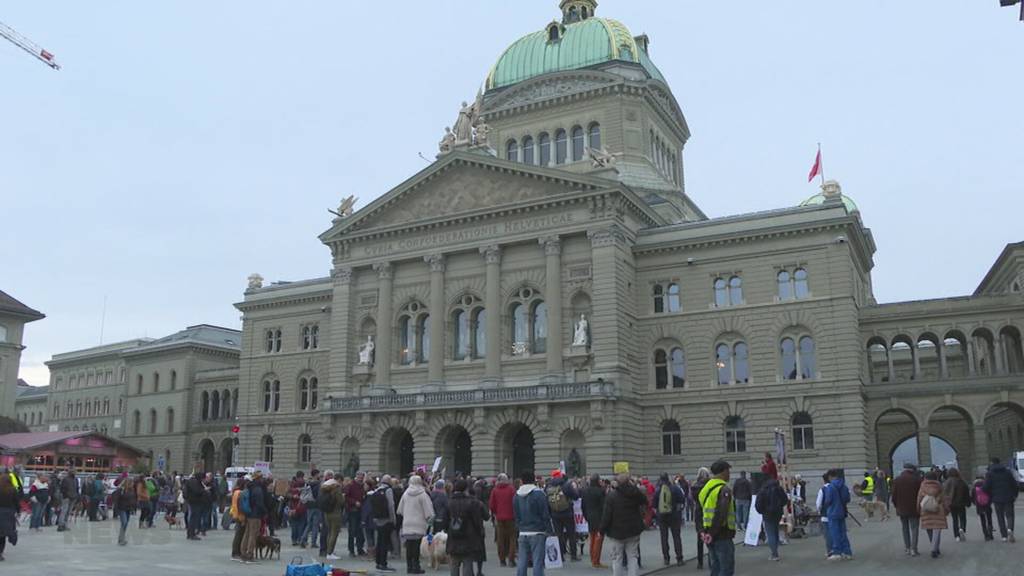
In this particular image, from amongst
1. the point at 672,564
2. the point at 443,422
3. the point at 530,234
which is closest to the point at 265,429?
the point at 443,422

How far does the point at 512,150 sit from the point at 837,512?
49.6 meters

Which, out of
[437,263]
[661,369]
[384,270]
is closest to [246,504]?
[661,369]

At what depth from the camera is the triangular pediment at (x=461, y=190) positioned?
5134 centimetres

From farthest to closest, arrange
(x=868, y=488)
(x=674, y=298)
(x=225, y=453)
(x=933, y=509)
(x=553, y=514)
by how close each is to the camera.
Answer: (x=225, y=453), (x=674, y=298), (x=868, y=488), (x=553, y=514), (x=933, y=509)

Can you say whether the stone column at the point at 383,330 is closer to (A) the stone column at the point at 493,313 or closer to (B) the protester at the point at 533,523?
(A) the stone column at the point at 493,313

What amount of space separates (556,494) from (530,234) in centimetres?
3072

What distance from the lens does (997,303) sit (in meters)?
49.9

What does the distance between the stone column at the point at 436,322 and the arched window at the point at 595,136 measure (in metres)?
16.0

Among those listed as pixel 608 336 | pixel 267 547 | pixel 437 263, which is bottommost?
pixel 267 547

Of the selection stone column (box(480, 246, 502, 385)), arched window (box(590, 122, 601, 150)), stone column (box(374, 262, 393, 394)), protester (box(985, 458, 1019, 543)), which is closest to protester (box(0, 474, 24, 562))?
protester (box(985, 458, 1019, 543))

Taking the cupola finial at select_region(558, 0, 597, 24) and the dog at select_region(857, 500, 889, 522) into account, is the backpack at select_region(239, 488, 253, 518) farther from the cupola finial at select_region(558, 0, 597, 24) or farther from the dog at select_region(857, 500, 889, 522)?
the cupola finial at select_region(558, 0, 597, 24)

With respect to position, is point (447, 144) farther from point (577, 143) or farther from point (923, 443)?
point (923, 443)

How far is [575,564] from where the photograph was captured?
21953mm

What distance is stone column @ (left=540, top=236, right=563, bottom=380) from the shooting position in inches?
1949
